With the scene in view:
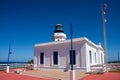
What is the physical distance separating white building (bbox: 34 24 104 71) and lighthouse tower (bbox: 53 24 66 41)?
6363mm

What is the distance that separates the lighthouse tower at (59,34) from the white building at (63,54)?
251 inches

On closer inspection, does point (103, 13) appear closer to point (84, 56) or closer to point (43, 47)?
point (84, 56)

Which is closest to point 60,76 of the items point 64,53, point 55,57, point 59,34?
point 64,53

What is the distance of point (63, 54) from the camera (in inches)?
798

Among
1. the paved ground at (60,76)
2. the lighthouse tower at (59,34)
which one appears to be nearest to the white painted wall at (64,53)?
the paved ground at (60,76)

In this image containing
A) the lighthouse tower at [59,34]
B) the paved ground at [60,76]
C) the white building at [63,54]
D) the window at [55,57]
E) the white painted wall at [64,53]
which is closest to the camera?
the paved ground at [60,76]

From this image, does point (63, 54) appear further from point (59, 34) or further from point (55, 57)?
point (59, 34)

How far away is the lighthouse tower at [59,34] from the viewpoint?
2958cm

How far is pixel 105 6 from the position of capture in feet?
58.0

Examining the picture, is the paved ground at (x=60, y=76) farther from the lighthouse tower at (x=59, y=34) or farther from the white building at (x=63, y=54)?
the lighthouse tower at (x=59, y=34)

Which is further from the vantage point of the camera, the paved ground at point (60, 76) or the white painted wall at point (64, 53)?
the white painted wall at point (64, 53)

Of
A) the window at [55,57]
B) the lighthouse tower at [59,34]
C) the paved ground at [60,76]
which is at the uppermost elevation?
the lighthouse tower at [59,34]

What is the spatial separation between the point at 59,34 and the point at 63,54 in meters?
9.76

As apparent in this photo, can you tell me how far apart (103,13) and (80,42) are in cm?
439
